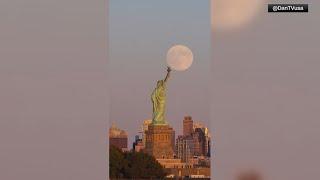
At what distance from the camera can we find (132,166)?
22453mm

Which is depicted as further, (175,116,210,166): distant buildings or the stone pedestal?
(175,116,210,166): distant buildings

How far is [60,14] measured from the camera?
689 cm

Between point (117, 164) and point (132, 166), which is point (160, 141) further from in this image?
point (117, 164)

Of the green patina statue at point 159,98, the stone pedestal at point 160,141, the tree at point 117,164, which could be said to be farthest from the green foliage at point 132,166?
the green patina statue at point 159,98

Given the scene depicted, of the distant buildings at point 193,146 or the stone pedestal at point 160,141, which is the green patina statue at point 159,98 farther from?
the distant buildings at point 193,146

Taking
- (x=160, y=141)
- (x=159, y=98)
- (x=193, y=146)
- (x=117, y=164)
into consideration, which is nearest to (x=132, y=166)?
(x=117, y=164)

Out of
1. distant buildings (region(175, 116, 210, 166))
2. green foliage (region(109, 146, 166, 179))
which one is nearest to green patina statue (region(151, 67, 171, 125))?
green foliage (region(109, 146, 166, 179))

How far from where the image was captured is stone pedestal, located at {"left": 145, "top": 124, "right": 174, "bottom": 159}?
78.9ft

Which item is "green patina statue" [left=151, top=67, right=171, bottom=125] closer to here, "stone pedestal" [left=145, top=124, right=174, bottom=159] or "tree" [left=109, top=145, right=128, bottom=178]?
"stone pedestal" [left=145, top=124, right=174, bottom=159]

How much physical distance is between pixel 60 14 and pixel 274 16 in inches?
89.5

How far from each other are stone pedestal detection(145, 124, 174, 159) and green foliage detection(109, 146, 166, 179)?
1.12 meters

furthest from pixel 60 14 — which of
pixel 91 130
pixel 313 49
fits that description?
pixel 313 49

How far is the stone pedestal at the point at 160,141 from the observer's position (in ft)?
78.9

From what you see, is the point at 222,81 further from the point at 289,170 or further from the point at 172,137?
the point at 172,137
